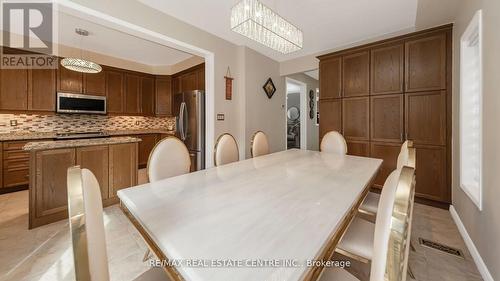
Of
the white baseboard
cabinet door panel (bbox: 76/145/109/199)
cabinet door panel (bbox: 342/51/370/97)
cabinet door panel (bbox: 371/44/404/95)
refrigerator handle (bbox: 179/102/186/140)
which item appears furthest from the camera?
refrigerator handle (bbox: 179/102/186/140)

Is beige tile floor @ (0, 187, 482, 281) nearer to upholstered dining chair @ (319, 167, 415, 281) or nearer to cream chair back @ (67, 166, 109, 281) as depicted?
cream chair back @ (67, 166, 109, 281)

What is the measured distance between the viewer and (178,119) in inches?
156

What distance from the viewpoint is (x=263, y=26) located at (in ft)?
5.80

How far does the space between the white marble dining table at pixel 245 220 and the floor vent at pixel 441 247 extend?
107 centimetres

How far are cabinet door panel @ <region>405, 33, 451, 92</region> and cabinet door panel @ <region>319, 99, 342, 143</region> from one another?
1.00 meters

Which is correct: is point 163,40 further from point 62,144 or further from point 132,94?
point 132,94

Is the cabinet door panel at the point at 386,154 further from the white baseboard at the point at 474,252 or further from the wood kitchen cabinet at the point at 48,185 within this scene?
the wood kitchen cabinet at the point at 48,185

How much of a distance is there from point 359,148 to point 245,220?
10.3 ft

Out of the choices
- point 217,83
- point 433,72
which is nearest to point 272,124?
point 217,83

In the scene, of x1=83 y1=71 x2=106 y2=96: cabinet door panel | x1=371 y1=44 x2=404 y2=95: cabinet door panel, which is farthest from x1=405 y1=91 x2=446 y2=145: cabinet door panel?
x1=83 y1=71 x2=106 y2=96: cabinet door panel

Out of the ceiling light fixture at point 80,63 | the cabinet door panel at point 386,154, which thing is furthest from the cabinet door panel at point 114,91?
the cabinet door panel at point 386,154

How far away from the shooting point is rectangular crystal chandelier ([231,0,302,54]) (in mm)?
1667

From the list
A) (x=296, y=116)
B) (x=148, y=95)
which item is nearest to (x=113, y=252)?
(x=148, y=95)

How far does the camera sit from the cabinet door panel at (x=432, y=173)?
264cm
